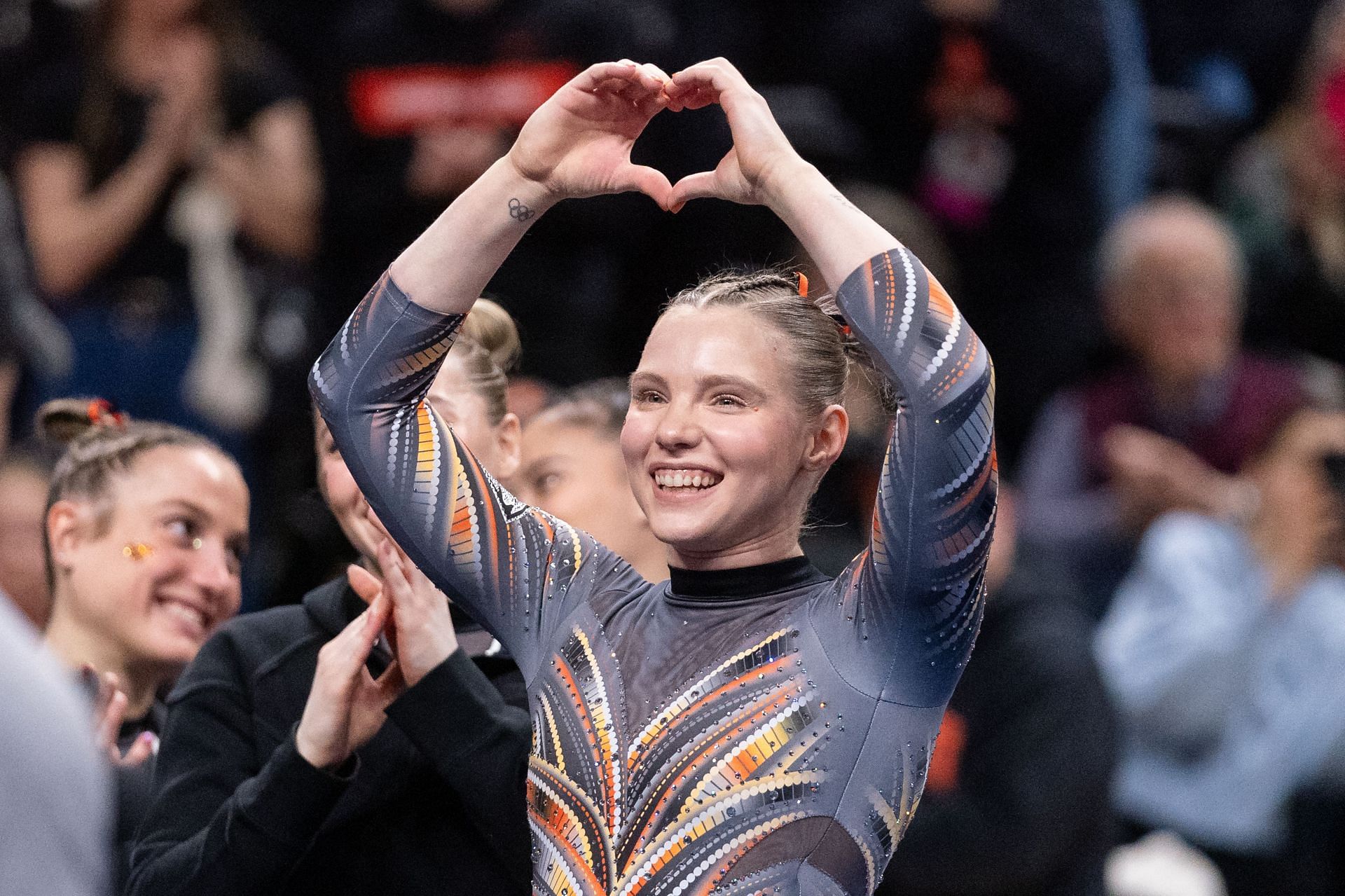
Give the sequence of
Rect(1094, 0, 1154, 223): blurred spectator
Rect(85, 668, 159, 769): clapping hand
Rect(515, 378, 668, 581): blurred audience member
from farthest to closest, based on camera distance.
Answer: Rect(1094, 0, 1154, 223): blurred spectator
Rect(515, 378, 668, 581): blurred audience member
Rect(85, 668, 159, 769): clapping hand

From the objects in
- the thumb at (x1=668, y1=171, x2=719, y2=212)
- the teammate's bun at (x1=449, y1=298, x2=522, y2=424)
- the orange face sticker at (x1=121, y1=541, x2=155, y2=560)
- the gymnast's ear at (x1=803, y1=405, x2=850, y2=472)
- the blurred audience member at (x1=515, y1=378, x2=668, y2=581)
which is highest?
the thumb at (x1=668, y1=171, x2=719, y2=212)

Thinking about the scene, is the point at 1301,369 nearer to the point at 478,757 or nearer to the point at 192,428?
the point at 192,428

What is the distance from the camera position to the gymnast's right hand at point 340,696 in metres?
2.51

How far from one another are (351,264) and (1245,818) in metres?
2.98

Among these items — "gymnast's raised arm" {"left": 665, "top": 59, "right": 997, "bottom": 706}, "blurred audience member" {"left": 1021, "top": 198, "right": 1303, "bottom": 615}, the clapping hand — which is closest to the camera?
"gymnast's raised arm" {"left": 665, "top": 59, "right": 997, "bottom": 706}

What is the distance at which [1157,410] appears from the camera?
216 inches

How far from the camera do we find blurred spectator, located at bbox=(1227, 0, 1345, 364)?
5.73 meters

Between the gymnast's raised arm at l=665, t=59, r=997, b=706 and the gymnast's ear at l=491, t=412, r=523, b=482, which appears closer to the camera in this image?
the gymnast's raised arm at l=665, t=59, r=997, b=706

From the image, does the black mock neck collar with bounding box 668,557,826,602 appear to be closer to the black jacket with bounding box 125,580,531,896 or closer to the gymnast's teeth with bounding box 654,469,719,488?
the gymnast's teeth with bounding box 654,469,719,488

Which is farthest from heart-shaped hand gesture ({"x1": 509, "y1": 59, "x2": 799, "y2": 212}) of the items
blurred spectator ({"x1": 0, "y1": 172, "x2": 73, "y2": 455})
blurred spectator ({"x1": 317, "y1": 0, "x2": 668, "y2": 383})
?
blurred spectator ({"x1": 317, "y1": 0, "x2": 668, "y2": 383})

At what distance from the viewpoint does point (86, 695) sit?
290cm

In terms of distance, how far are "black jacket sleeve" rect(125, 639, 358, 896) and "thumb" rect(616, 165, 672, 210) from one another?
90 cm

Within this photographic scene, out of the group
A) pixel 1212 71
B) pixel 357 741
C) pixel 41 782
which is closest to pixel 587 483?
pixel 357 741

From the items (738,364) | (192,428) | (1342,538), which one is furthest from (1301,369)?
(738,364)
